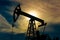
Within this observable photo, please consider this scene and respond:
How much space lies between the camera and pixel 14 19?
63.9 meters

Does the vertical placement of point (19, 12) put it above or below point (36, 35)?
above

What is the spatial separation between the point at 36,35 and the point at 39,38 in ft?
4.55

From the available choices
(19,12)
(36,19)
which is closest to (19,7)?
(19,12)

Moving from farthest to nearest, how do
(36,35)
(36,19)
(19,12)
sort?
(36,35) < (36,19) < (19,12)

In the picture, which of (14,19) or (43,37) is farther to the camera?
(43,37)

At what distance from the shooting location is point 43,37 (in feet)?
247

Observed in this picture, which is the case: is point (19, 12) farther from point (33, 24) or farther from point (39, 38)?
point (39, 38)

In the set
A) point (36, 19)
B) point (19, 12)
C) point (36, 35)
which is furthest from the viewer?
point (36, 35)

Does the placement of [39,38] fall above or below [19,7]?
below

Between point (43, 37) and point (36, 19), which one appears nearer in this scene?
point (36, 19)

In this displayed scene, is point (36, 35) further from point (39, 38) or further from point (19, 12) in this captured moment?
point (19, 12)

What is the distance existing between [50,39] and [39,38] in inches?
219

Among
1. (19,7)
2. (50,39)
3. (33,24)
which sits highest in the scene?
(19,7)

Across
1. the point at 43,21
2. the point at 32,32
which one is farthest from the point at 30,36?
the point at 43,21
